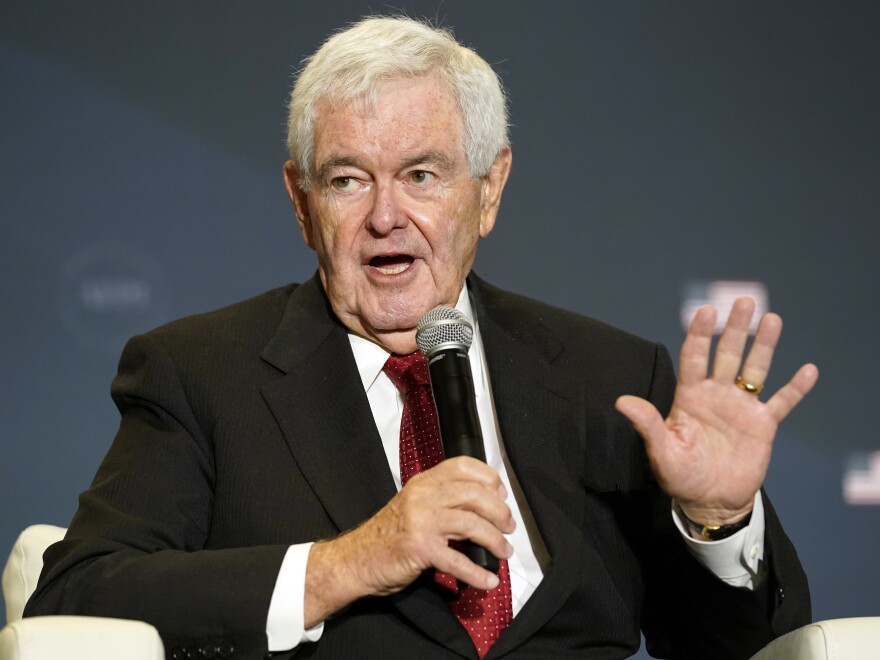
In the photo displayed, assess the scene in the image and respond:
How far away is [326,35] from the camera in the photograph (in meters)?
3.08

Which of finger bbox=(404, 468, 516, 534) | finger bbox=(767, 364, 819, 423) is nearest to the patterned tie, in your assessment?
finger bbox=(404, 468, 516, 534)

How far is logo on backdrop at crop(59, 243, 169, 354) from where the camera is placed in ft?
9.74

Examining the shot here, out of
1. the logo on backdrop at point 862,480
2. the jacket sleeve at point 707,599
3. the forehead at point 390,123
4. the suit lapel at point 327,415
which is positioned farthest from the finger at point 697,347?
the logo on backdrop at point 862,480

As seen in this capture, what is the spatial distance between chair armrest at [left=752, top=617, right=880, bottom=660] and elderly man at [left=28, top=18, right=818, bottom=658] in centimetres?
17

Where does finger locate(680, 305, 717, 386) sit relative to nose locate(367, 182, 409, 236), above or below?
below

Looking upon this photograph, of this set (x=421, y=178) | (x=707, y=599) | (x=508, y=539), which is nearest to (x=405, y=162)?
(x=421, y=178)

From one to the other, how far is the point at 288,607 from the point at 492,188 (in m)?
0.98

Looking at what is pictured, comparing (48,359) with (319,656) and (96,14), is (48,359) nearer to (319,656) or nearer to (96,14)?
(96,14)

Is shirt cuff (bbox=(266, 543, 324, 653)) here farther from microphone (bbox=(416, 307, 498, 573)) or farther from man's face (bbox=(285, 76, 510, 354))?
man's face (bbox=(285, 76, 510, 354))

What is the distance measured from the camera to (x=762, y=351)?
1700mm

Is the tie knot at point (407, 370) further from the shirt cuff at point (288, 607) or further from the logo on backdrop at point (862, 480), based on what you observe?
the logo on backdrop at point (862, 480)

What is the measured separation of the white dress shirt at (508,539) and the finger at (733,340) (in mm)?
234

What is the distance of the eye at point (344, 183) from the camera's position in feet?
6.79

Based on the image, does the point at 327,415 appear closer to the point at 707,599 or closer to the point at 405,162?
the point at 405,162
